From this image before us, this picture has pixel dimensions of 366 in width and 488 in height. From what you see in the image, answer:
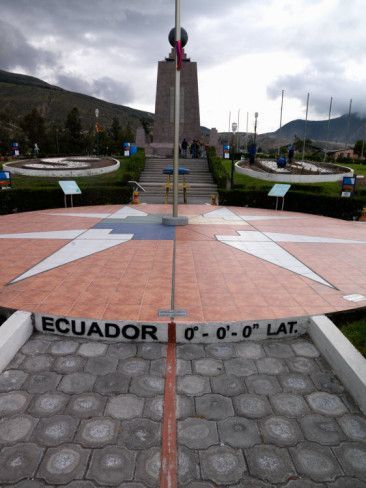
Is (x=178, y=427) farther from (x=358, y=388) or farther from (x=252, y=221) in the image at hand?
(x=252, y=221)

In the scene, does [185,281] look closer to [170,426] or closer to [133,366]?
[133,366]

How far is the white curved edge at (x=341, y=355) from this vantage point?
3861mm

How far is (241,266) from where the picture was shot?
809 cm

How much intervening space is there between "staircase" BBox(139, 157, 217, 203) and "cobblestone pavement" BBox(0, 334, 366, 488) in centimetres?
1577

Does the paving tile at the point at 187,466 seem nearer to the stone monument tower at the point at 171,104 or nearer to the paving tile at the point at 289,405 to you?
the paving tile at the point at 289,405

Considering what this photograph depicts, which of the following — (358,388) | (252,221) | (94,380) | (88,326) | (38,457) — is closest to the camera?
(38,457)

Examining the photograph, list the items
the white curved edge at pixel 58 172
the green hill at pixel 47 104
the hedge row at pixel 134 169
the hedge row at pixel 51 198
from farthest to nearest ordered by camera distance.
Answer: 1. the green hill at pixel 47 104
2. the white curved edge at pixel 58 172
3. the hedge row at pixel 134 169
4. the hedge row at pixel 51 198

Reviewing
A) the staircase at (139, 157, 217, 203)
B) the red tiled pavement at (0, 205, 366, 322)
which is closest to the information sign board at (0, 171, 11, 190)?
the red tiled pavement at (0, 205, 366, 322)

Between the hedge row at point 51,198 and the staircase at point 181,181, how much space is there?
1877 mm

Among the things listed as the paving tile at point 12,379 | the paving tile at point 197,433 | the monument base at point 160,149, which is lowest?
the paving tile at point 12,379

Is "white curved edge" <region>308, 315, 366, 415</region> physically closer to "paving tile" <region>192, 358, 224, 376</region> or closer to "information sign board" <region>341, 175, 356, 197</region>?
"paving tile" <region>192, 358, 224, 376</region>

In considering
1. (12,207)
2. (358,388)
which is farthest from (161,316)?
(12,207)

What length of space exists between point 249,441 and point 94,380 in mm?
1843

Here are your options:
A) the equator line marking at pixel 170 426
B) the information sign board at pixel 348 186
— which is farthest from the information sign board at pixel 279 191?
the equator line marking at pixel 170 426
